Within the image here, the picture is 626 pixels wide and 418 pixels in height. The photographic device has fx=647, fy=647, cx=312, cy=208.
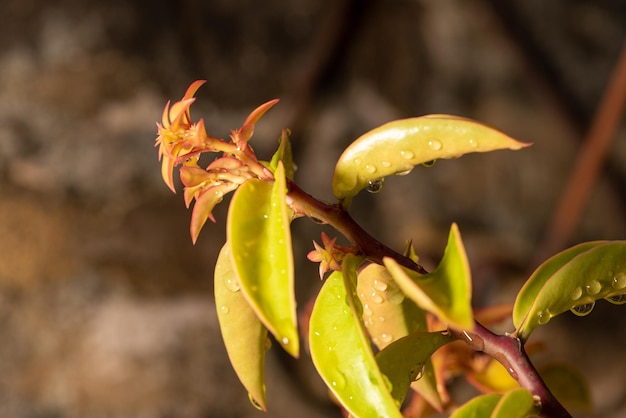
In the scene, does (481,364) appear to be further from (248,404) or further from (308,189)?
(308,189)

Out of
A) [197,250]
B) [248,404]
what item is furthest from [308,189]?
[248,404]

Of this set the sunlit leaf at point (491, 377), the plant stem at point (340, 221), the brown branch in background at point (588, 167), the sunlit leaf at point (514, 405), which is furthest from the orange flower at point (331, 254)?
the brown branch in background at point (588, 167)

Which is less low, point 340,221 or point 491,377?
point 340,221

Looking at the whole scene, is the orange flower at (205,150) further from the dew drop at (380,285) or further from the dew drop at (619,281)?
the dew drop at (619,281)

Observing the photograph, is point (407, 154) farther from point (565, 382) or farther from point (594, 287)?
point (565, 382)

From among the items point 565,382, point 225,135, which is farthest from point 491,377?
point 225,135
